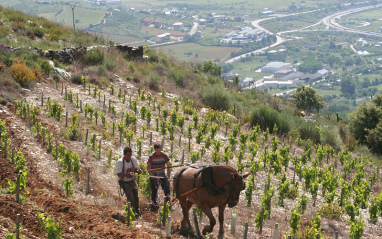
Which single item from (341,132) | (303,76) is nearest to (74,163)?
(341,132)

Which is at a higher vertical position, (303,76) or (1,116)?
(1,116)

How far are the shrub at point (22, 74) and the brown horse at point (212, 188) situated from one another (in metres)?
12.8

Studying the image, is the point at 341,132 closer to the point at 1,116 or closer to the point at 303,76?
the point at 1,116

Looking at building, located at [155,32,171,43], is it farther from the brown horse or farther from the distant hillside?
the brown horse

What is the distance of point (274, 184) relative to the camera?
1403 centimetres

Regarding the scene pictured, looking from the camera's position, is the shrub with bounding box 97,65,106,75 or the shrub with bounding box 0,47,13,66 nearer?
the shrub with bounding box 0,47,13,66

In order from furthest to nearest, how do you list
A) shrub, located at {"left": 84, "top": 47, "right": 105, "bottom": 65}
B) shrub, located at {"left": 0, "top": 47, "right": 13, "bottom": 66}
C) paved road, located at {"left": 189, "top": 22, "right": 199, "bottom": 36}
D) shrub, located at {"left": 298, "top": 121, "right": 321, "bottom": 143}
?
paved road, located at {"left": 189, "top": 22, "right": 199, "bottom": 36}, shrub, located at {"left": 84, "top": 47, "right": 105, "bottom": 65}, shrub, located at {"left": 298, "top": 121, "right": 321, "bottom": 143}, shrub, located at {"left": 0, "top": 47, "right": 13, "bottom": 66}

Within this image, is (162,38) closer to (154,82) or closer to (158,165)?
(154,82)

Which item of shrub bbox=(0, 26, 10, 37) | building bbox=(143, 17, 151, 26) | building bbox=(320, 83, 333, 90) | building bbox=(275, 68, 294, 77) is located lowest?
building bbox=(320, 83, 333, 90)

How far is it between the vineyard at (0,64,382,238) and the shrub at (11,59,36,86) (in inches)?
21.1

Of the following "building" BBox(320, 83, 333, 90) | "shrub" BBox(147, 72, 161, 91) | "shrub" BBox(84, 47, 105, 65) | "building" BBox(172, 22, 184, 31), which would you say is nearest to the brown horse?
"shrub" BBox(147, 72, 161, 91)

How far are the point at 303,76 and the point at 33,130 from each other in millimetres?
104532

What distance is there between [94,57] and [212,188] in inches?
767

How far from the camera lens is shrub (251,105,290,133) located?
76.5 feet
